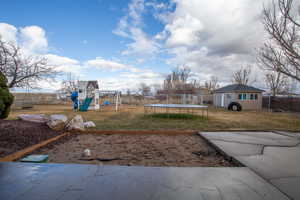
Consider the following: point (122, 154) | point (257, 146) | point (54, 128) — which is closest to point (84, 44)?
point (54, 128)

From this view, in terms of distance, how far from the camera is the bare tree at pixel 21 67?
9327 millimetres

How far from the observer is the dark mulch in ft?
8.69

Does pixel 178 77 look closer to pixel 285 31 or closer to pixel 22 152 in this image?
pixel 285 31

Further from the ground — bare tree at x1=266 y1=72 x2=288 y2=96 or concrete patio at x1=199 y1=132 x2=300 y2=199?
bare tree at x1=266 y1=72 x2=288 y2=96

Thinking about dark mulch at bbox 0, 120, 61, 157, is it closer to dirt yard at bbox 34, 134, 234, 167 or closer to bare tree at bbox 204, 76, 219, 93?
dirt yard at bbox 34, 134, 234, 167

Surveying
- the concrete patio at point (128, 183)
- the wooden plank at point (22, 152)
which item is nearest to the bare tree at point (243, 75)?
the concrete patio at point (128, 183)

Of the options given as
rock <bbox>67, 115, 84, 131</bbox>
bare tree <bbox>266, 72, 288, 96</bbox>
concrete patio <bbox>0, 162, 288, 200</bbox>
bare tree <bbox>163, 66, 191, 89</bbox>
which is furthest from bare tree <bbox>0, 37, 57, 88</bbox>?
bare tree <bbox>266, 72, 288, 96</bbox>

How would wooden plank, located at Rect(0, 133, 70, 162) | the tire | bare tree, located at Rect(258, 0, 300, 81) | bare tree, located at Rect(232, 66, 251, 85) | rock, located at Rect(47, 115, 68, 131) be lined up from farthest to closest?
bare tree, located at Rect(232, 66, 251, 85), the tire, bare tree, located at Rect(258, 0, 300, 81), rock, located at Rect(47, 115, 68, 131), wooden plank, located at Rect(0, 133, 70, 162)

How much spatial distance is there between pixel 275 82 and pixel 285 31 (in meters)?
Answer: 19.0

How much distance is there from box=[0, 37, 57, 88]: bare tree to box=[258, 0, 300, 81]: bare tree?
1436 centimetres

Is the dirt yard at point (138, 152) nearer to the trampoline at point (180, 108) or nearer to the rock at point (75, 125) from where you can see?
the rock at point (75, 125)

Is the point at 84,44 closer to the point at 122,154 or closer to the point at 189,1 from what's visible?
the point at 189,1

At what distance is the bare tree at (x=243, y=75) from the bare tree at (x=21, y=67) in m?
28.2

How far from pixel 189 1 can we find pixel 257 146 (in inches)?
250
